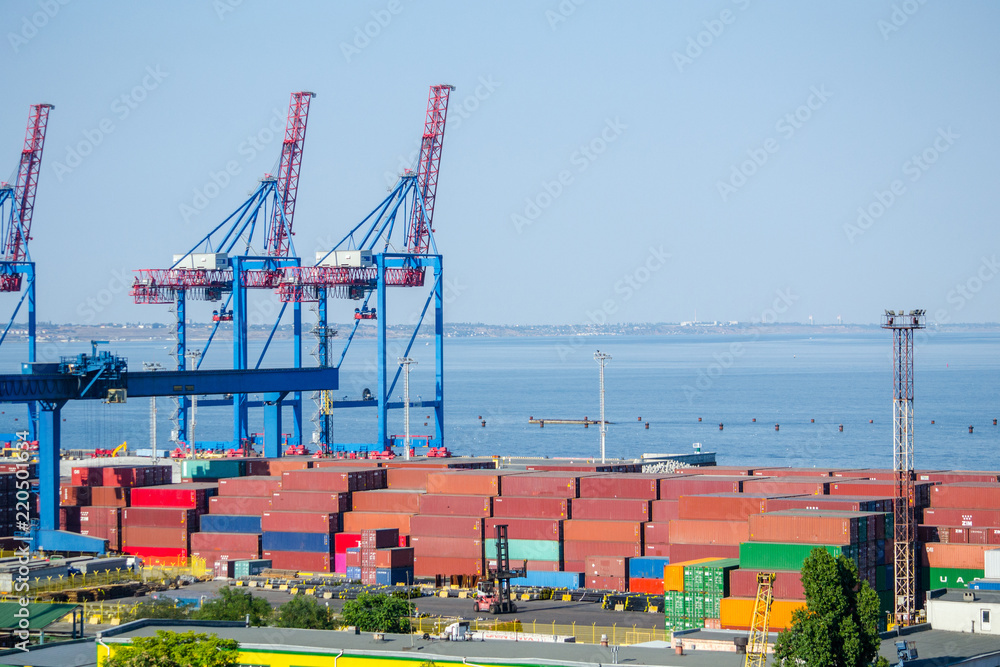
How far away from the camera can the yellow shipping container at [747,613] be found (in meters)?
37.2

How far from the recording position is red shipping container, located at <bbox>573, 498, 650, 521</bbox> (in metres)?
51.3

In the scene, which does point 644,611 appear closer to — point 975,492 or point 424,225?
point 975,492

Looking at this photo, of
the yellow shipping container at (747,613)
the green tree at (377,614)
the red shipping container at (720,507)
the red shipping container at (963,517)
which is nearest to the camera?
the yellow shipping container at (747,613)

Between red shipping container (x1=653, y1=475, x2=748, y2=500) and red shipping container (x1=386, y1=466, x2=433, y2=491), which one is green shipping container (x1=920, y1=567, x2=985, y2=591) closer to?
red shipping container (x1=653, y1=475, x2=748, y2=500)

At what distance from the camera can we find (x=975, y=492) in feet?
160

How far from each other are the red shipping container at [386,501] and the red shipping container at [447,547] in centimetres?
226

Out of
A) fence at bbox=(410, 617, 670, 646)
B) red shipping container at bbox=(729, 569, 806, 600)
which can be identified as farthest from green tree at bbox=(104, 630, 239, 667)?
red shipping container at bbox=(729, 569, 806, 600)

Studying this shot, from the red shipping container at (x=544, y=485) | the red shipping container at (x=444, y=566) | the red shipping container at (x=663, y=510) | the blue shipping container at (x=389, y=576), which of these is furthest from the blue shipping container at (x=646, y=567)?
the blue shipping container at (x=389, y=576)

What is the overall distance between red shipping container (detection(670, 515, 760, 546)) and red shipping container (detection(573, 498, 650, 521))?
184 inches

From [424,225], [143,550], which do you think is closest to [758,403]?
[424,225]

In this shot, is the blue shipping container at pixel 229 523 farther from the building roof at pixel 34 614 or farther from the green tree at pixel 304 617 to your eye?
the building roof at pixel 34 614

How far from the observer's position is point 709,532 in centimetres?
4566

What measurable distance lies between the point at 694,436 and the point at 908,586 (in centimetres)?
9107

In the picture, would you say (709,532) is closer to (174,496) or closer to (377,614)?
(377,614)
